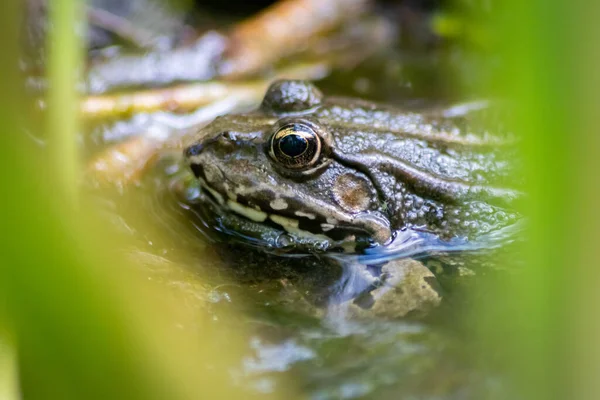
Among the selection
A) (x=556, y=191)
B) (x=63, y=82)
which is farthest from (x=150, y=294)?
(x=63, y=82)

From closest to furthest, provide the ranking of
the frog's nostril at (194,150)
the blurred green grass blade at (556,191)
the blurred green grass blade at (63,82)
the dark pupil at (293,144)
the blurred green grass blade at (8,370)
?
the blurred green grass blade at (556,191) → the blurred green grass blade at (8,370) → the blurred green grass blade at (63,82) → the dark pupil at (293,144) → the frog's nostril at (194,150)

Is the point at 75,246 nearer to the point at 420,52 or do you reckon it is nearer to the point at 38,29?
the point at 38,29

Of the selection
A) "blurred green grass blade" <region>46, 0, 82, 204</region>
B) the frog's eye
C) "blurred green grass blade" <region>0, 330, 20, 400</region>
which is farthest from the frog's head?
"blurred green grass blade" <region>0, 330, 20, 400</region>

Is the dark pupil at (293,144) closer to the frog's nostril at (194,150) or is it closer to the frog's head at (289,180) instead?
the frog's head at (289,180)

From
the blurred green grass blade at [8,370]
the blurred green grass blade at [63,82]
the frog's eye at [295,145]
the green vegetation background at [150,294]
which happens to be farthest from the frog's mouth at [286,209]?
the green vegetation background at [150,294]

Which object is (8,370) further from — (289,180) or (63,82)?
(289,180)

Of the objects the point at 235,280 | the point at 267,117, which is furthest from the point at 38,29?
the point at 235,280
